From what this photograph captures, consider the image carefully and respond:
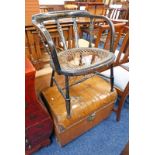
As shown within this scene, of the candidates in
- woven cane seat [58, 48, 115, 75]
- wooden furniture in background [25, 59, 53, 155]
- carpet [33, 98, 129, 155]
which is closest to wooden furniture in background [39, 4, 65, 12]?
woven cane seat [58, 48, 115, 75]

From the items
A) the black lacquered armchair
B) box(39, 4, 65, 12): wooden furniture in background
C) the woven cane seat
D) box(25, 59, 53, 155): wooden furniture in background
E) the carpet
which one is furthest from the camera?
box(39, 4, 65, 12): wooden furniture in background

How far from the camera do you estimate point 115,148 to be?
3.89 feet

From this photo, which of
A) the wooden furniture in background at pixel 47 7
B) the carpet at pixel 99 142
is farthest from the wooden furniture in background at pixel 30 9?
the wooden furniture in background at pixel 47 7

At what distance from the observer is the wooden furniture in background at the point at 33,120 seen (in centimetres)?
80

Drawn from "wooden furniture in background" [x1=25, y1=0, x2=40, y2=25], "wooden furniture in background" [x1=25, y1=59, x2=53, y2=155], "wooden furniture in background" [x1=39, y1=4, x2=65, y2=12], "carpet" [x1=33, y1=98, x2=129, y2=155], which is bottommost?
"carpet" [x1=33, y1=98, x2=129, y2=155]

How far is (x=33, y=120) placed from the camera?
0.97m

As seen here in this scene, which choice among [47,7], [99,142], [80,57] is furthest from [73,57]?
[47,7]

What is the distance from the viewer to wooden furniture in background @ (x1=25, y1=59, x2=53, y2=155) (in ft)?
2.61

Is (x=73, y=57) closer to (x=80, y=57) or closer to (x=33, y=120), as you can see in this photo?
(x=80, y=57)

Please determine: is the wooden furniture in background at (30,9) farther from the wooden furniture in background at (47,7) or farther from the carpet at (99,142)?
the wooden furniture in background at (47,7)

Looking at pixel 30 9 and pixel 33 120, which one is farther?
pixel 30 9

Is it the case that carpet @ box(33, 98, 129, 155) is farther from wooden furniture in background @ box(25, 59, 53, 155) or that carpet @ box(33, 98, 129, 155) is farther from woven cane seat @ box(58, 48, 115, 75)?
woven cane seat @ box(58, 48, 115, 75)

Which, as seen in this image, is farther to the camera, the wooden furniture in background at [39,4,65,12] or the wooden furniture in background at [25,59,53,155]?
the wooden furniture in background at [39,4,65,12]
